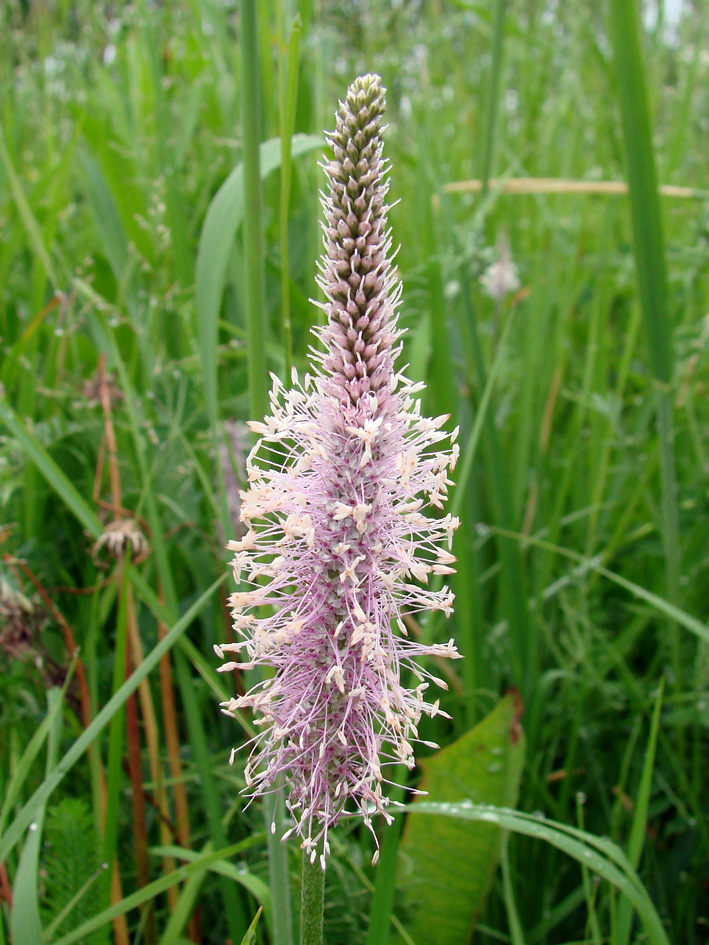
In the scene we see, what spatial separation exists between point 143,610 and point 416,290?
1373 mm

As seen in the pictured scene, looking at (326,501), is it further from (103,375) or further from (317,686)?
Answer: (103,375)

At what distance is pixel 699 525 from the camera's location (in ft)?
7.87

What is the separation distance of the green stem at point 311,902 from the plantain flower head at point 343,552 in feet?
0.19

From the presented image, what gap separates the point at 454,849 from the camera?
1673 mm

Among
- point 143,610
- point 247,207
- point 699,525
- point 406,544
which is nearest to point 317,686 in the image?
point 406,544

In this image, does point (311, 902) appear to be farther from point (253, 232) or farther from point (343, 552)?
point (253, 232)

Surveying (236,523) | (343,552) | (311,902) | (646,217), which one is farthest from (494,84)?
(311,902)

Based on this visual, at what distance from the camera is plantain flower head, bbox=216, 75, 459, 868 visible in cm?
89

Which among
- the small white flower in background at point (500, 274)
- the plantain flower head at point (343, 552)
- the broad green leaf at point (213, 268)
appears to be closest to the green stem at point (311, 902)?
the plantain flower head at point (343, 552)

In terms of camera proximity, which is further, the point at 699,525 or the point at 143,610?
the point at 699,525

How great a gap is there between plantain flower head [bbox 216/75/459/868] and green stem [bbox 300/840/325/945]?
0.06 m

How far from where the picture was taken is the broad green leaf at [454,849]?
5.40 ft

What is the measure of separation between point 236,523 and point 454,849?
34.1 inches

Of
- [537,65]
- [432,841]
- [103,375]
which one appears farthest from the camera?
[537,65]
